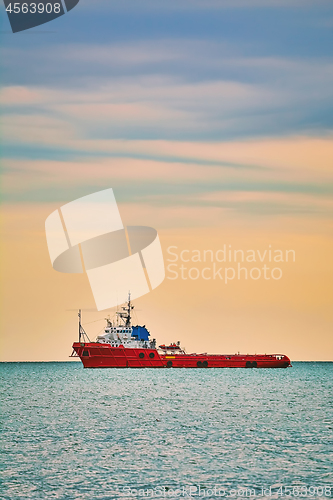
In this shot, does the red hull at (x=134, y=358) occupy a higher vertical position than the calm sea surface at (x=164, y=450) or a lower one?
higher

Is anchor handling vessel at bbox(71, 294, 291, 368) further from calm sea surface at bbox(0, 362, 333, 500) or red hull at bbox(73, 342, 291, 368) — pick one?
calm sea surface at bbox(0, 362, 333, 500)

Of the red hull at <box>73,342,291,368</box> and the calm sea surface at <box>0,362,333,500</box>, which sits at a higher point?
the red hull at <box>73,342,291,368</box>

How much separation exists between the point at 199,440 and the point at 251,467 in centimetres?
749

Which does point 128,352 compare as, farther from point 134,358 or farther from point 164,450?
point 164,450

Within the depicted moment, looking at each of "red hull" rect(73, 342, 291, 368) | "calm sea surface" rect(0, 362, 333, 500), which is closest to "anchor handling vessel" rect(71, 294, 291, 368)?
"red hull" rect(73, 342, 291, 368)

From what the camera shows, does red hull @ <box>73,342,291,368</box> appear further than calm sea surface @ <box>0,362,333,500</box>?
Yes

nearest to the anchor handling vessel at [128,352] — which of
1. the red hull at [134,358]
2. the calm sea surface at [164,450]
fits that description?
the red hull at [134,358]

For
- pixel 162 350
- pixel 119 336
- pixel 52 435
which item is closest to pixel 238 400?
pixel 52 435

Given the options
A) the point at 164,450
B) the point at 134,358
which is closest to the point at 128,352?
the point at 134,358

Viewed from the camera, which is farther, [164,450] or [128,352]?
[128,352]

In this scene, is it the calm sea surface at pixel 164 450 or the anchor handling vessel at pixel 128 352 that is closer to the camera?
the calm sea surface at pixel 164 450

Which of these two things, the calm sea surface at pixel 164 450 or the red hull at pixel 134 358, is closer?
the calm sea surface at pixel 164 450

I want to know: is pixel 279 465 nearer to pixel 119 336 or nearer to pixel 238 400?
pixel 238 400

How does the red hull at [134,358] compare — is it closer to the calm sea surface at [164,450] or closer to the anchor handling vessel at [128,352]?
→ the anchor handling vessel at [128,352]
